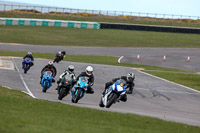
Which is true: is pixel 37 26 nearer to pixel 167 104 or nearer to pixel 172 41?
pixel 172 41

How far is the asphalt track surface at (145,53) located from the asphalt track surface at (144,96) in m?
13.7

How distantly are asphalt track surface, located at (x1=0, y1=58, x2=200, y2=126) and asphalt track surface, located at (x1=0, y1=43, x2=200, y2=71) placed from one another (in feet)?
44.8

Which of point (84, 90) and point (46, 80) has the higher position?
point (84, 90)

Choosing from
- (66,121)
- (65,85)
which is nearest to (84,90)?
(65,85)

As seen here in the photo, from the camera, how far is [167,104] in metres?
19.7

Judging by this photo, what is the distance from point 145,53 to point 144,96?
32.5 meters

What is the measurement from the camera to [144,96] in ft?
71.3

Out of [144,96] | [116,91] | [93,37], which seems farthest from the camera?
[93,37]

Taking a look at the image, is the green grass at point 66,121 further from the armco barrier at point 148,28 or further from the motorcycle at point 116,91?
the armco barrier at point 148,28

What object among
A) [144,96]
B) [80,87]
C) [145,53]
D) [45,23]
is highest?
[45,23]

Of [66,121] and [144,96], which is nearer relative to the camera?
[66,121]

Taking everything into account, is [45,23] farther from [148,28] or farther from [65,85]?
[65,85]

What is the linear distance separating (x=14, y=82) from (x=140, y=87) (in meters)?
7.18

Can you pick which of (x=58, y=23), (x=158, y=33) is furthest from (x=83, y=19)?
(x=158, y=33)
